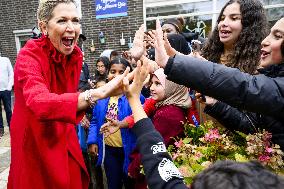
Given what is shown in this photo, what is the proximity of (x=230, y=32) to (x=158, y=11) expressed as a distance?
6.90 metres

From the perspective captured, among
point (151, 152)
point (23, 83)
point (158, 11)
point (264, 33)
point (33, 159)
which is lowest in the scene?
point (33, 159)

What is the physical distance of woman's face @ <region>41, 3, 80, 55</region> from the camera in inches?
71.9

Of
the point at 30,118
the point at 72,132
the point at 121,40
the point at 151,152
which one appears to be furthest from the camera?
the point at 121,40

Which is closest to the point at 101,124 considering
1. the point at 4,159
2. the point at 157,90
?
the point at 157,90

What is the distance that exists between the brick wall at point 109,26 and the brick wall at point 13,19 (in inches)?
75.6

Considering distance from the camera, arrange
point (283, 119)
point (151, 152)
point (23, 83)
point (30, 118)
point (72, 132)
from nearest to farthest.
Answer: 1. point (151, 152)
2. point (283, 119)
3. point (23, 83)
4. point (30, 118)
5. point (72, 132)

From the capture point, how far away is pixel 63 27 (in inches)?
72.8

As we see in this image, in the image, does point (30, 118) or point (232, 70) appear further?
point (30, 118)

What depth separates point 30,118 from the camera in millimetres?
1771

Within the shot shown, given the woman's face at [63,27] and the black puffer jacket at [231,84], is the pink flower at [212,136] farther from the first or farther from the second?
the woman's face at [63,27]

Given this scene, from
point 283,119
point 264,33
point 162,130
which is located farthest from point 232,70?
point 264,33

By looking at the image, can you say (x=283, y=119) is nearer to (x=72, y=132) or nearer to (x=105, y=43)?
(x=72, y=132)

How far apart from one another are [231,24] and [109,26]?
7141 mm

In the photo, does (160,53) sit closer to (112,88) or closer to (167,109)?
(112,88)
